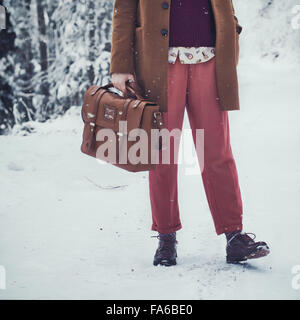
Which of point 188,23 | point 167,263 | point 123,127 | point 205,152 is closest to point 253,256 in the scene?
point 167,263

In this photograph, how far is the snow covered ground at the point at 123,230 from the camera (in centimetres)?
232

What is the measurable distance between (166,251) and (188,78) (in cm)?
115

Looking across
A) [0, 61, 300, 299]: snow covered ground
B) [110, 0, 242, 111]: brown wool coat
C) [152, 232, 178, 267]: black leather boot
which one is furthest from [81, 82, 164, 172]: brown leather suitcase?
[0, 61, 300, 299]: snow covered ground

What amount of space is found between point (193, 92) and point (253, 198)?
1902 millimetres

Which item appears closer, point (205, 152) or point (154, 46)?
point (154, 46)

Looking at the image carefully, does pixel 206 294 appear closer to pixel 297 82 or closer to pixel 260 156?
pixel 260 156

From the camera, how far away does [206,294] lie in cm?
219

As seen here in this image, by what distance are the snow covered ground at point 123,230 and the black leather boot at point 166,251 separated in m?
0.06

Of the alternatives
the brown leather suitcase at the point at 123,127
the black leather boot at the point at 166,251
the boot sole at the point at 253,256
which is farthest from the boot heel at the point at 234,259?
the brown leather suitcase at the point at 123,127

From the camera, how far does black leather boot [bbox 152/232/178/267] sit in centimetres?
263

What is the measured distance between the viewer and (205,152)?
2.61 meters

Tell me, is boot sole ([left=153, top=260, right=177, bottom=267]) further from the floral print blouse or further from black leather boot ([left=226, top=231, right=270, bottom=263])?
the floral print blouse

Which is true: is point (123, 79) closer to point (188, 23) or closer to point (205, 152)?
point (188, 23)
